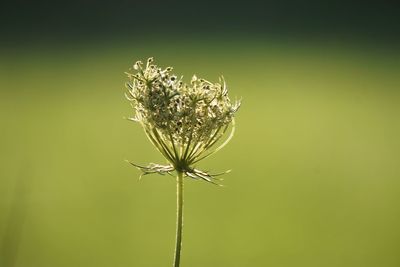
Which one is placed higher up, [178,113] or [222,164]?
[222,164]

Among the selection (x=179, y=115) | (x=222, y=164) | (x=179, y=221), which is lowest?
(x=179, y=221)

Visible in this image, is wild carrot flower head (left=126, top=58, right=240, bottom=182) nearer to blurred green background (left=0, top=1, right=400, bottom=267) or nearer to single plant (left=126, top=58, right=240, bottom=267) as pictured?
single plant (left=126, top=58, right=240, bottom=267)

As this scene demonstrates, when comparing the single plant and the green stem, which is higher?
the single plant

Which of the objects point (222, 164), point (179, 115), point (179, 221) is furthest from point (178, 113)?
point (222, 164)

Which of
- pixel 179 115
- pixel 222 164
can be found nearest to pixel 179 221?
pixel 179 115

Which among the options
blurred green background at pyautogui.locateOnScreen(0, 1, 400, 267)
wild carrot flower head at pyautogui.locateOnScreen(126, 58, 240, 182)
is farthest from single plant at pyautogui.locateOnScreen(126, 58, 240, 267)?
blurred green background at pyautogui.locateOnScreen(0, 1, 400, 267)

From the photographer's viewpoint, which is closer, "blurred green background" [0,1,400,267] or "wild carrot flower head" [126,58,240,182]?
"wild carrot flower head" [126,58,240,182]

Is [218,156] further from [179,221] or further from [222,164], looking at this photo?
[179,221]

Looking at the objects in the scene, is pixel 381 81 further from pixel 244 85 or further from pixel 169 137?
pixel 169 137

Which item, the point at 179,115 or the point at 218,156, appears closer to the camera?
the point at 179,115
